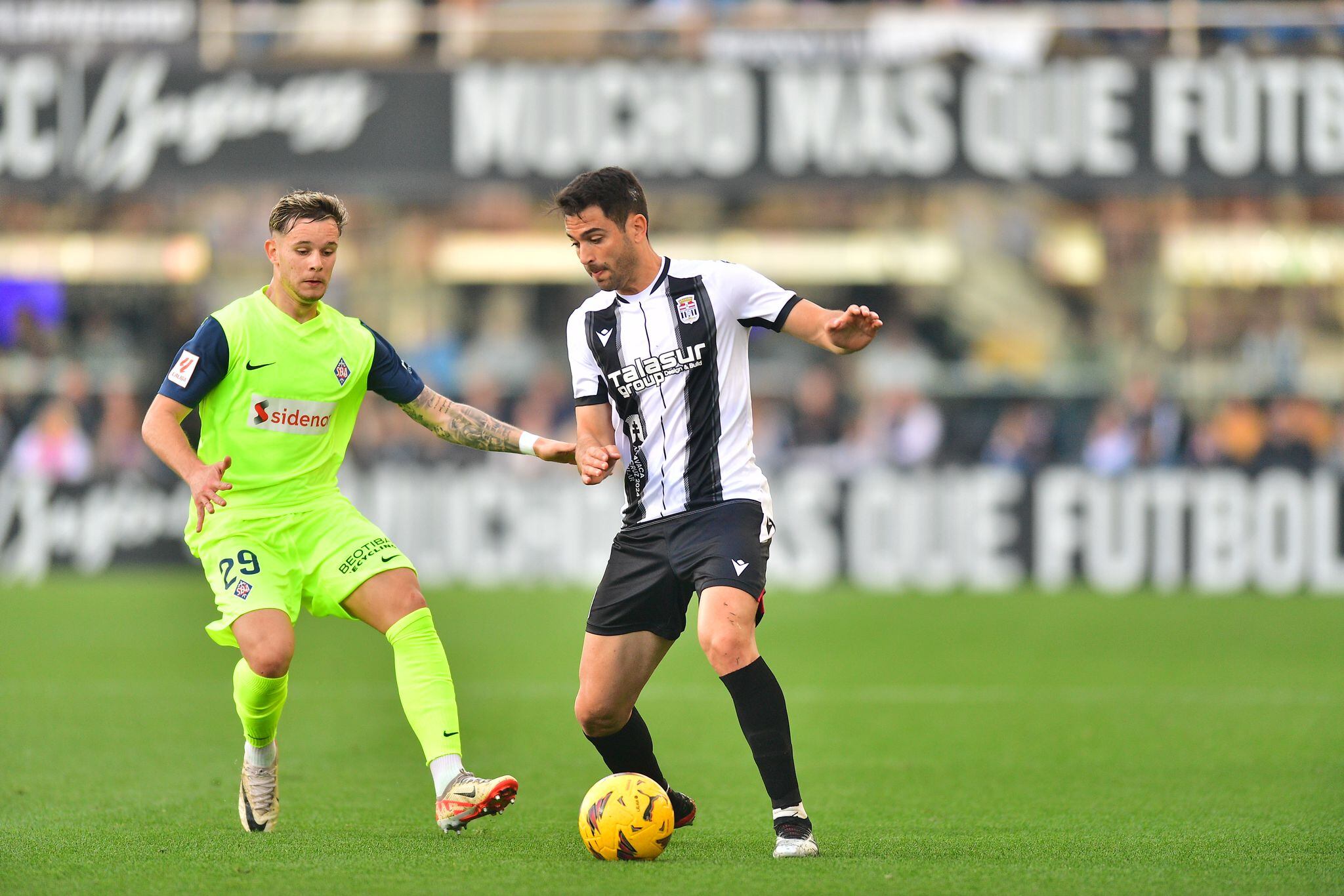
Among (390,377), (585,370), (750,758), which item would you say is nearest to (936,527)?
(750,758)

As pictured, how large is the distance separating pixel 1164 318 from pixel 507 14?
25.5ft

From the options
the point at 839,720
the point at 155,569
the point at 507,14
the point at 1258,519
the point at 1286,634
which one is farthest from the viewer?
the point at 507,14

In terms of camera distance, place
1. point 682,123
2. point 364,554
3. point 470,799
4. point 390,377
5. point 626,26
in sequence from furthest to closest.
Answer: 1. point 626,26
2. point 682,123
3. point 390,377
4. point 364,554
5. point 470,799

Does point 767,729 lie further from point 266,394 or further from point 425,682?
point 266,394

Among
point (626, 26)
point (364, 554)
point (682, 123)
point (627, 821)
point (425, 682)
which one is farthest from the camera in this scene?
point (626, 26)

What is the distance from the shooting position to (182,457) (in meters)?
5.73

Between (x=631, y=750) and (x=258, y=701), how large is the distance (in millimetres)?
1264

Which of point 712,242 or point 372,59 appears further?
→ point 712,242

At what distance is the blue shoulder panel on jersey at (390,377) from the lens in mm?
6273

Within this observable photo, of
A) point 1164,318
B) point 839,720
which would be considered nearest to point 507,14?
point 1164,318

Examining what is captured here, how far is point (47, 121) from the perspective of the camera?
664 inches

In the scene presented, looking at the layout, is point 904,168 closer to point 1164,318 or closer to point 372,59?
point 1164,318

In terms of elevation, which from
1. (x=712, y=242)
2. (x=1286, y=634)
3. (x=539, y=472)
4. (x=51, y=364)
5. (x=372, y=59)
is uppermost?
(x=372, y=59)

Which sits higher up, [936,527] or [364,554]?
[364,554]
